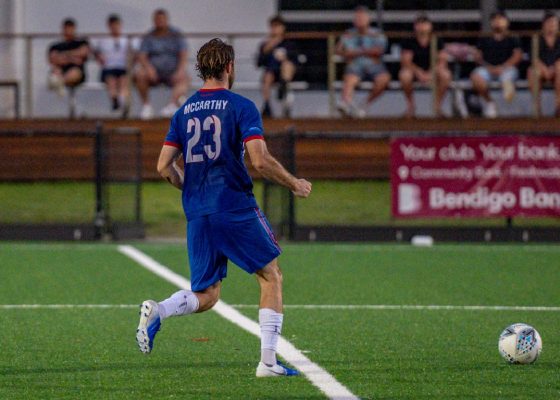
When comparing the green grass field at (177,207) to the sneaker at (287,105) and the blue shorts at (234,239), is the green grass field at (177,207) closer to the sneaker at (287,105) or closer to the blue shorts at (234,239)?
the sneaker at (287,105)

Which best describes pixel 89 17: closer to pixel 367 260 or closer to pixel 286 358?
pixel 367 260

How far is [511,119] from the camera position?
884 inches

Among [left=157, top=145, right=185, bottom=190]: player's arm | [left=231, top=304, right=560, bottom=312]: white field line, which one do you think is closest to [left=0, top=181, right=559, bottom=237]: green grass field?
[left=231, top=304, right=560, bottom=312]: white field line

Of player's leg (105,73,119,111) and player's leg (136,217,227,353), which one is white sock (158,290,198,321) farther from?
player's leg (105,73,119,111)

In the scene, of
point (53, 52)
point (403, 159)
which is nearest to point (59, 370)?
point (403, 159)

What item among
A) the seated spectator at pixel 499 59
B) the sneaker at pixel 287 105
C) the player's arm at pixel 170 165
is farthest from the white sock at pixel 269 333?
the sneaker at pixel 287 105

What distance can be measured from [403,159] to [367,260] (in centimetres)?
283

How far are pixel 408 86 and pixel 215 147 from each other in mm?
15262

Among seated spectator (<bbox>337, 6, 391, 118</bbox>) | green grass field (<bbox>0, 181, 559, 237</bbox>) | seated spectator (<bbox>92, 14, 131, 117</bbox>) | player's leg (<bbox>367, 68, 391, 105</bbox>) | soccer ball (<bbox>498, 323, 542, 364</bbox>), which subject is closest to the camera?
soccer ball (<bbox>498, 323, 542, 364</bbox>)

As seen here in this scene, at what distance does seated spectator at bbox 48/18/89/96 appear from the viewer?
2216 centimetres

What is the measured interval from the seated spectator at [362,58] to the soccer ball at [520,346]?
1412 cm

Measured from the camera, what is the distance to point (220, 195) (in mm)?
7375

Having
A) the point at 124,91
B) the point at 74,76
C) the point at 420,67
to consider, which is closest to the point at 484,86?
the point at 420,67

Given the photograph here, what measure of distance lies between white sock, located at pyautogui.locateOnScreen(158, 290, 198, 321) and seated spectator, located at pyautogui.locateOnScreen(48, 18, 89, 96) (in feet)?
49.7
